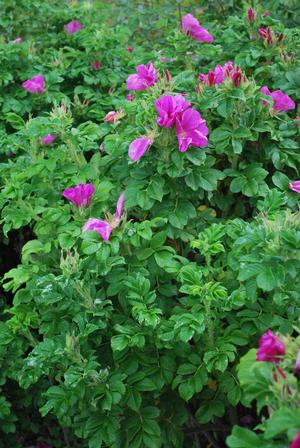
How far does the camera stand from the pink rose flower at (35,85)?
115 inches

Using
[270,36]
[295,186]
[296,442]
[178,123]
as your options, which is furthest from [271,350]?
[270,36]

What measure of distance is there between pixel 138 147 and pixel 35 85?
3.83 feet

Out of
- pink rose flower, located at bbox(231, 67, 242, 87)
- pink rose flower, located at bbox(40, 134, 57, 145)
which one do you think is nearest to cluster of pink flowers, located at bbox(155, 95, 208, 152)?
pink rose flower, located at bbox(231, 67, 242, 87)

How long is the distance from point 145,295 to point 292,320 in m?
0.41

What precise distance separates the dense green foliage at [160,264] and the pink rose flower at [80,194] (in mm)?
33

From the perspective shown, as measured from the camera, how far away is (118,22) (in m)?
4.75

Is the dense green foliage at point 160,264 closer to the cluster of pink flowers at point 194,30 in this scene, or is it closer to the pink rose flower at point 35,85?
the cluster of pink flowers at point 194,30

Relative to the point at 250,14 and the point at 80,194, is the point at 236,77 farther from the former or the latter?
the point at 250,14

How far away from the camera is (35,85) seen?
294 centimetres

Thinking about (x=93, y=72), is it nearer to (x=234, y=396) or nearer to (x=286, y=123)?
(x=286, y=123)

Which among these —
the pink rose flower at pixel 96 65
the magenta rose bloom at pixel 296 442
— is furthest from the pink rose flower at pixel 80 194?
the pink rose flower at pixel 96 65

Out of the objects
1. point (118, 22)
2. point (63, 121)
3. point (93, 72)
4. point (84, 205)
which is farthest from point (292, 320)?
point (118, 22)

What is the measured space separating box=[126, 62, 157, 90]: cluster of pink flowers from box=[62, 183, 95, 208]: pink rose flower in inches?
19.8

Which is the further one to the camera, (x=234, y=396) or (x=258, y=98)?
(x=258, y=98)
